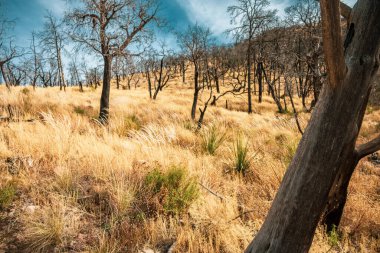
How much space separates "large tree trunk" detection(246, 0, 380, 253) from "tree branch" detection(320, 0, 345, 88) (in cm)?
1

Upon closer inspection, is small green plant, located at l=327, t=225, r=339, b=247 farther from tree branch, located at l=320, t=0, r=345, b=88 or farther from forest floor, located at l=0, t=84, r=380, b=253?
tree branch, located at l=320, t=0, r=345, b=88

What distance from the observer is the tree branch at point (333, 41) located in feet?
3.41

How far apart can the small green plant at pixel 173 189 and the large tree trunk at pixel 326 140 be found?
144 centimetres

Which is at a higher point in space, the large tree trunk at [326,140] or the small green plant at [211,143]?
the large tree trunk at [326,140]

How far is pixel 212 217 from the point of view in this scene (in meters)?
2.55

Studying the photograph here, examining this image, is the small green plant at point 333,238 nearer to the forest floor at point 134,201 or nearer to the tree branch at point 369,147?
the forest floor at point 134,201

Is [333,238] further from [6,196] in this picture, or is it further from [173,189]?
[6,196]

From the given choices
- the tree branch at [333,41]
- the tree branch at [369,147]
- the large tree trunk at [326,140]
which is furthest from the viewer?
the tree branch at [369,147]

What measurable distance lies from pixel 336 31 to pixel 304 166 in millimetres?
683

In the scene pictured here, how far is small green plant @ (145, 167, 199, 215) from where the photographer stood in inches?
105

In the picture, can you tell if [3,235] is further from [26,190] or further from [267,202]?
[267,202]

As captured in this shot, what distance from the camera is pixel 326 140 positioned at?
50.4 inches

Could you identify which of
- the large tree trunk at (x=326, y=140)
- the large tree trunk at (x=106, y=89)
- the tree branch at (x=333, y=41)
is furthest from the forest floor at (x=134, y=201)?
the large tree trunk at (x=106, y=89)

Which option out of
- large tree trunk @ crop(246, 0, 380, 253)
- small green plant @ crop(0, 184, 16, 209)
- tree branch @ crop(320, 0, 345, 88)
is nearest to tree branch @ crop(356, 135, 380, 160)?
large tree trunk @ crop(246, 0, 380, 253)
